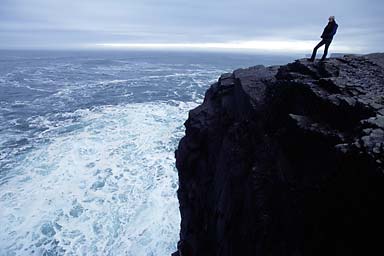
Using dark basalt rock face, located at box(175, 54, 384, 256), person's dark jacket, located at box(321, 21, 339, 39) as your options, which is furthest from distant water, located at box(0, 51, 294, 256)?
person's dark jacket, located at box(321, 21, 339, 39)

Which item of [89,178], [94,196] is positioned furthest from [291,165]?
[89,178]

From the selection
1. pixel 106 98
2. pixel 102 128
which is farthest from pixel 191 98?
pixel 102 128

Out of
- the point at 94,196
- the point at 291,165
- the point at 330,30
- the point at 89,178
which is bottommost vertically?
the point at 94,196

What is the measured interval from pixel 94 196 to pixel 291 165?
16333mm

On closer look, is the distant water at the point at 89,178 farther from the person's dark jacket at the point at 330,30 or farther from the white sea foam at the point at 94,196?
the person's dark jacket at the point at 330,30

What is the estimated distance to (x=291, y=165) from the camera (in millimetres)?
8430

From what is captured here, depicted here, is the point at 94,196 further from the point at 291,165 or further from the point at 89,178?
the point at 291,165

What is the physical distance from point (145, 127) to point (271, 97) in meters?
22.2

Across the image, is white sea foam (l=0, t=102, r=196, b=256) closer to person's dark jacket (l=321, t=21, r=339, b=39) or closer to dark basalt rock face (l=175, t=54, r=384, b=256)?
dark basalt rock face (l=175, t=54, r=384, b=256)

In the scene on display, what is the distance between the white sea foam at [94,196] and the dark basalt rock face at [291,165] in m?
4.69

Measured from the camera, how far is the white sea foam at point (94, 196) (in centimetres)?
1666

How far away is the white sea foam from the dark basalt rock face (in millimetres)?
4689

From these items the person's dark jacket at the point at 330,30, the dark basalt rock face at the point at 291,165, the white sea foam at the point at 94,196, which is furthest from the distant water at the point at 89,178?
the person's dark jacket at the point at 330,30

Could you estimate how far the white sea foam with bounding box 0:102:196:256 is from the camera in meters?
16.7
